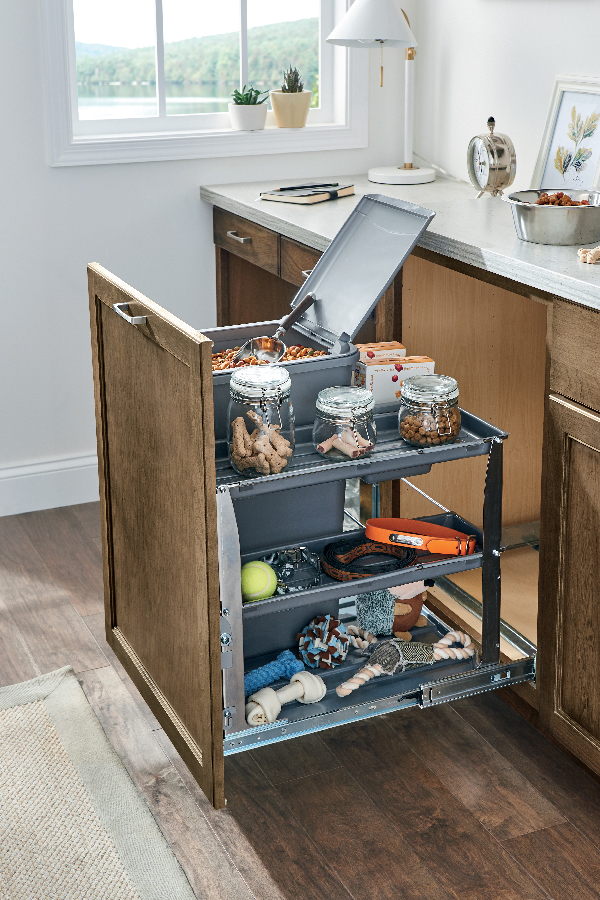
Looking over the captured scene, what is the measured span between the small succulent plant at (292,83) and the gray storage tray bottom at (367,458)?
5.12 feet

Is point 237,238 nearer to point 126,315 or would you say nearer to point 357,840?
point 126,315

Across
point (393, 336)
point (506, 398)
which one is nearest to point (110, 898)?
point (393, 336)

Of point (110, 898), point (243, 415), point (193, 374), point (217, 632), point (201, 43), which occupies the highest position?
point (201, 43)

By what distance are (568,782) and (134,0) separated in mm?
2470

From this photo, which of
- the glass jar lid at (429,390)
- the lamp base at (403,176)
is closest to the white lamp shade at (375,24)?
the lamp base at (403,176)

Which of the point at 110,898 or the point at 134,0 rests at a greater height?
the point at 134,0

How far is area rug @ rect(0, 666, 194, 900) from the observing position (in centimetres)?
165

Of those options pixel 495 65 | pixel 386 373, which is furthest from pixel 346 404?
pixel 495 65

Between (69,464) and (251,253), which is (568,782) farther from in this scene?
(69,464)

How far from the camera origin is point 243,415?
1.74m

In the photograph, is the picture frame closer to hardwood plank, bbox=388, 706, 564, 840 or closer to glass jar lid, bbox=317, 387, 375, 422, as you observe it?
glass jar lid, bbox=317, 387, 375, 422

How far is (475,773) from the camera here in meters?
1.92

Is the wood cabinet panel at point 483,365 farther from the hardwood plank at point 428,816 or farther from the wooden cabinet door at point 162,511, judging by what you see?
the wooden cabinet door at point 162,511

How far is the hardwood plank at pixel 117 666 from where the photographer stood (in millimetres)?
2104
